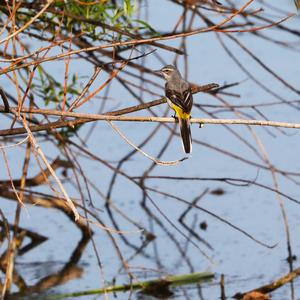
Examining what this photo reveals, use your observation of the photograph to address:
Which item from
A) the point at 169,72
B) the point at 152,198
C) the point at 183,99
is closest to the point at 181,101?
the point at 183,99

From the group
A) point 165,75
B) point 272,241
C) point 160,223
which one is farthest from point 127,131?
point 165,75

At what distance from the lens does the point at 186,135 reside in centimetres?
538

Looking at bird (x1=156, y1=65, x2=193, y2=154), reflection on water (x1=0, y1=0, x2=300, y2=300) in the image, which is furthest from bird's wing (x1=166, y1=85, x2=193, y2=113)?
reflection on water (x1=0, y1=0, x2=300, y2=300)

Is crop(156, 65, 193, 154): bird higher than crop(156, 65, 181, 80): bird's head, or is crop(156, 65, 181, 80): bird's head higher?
crop(156, 65, 181, 80): bird's head

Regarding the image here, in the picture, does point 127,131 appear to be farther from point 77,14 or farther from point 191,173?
point 77,14

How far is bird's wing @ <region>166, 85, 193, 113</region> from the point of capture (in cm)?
558

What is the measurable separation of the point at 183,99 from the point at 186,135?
Answer: 0.30 m

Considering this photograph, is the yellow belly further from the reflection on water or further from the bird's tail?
the reflection on water

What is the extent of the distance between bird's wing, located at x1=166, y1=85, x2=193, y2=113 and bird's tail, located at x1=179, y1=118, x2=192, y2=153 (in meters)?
0.10

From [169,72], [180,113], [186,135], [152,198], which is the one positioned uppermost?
[152,198]

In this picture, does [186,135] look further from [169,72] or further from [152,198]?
[152,198]

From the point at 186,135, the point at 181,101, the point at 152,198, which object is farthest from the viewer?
the point at 152,198

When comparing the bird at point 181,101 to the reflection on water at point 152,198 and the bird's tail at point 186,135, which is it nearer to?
the bird's tail at point 186,135

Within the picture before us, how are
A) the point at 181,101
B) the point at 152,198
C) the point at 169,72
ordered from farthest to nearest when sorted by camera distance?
the point at 152,198, the point at 169,72, the point at 181,101
